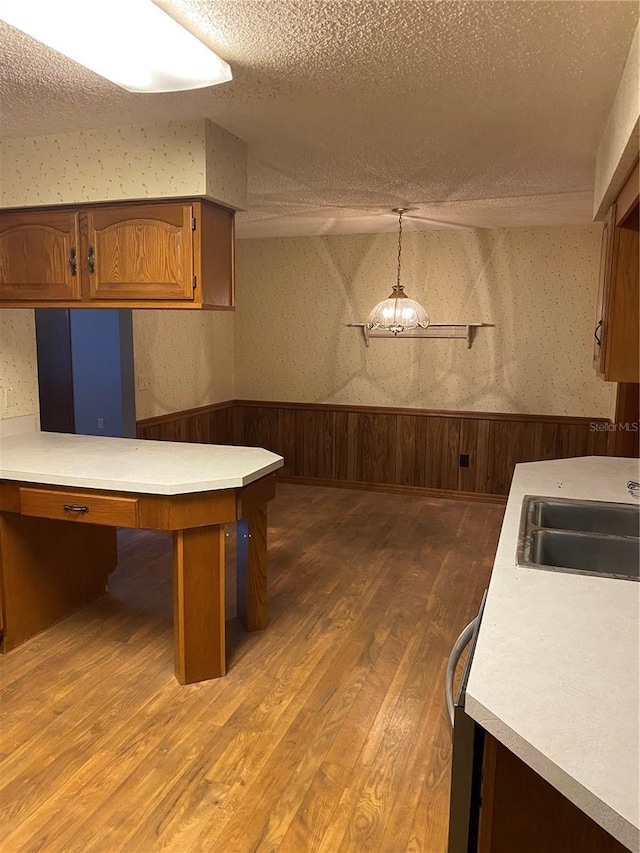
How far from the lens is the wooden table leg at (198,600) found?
254 cm

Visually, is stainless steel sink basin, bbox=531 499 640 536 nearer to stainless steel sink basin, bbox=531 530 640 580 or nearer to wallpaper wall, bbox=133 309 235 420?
stainless steel sink basin, bbox=531 530 640 580

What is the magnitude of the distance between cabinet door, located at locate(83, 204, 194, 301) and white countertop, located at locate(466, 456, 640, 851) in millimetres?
1801

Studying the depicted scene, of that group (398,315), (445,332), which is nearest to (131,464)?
(398,315)

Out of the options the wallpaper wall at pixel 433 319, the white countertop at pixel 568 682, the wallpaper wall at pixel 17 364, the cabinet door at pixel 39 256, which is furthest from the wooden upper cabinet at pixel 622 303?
the wallpaper wall at pixel 433 319

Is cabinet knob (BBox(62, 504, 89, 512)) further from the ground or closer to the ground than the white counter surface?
closer to the ground

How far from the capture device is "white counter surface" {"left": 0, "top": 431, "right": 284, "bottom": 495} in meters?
2.47

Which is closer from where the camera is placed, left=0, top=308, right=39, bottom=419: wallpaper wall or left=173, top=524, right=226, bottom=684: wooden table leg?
left=173, top=524, right=226, bottom=684: wooden table leg

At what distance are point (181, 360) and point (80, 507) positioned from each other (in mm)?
2990

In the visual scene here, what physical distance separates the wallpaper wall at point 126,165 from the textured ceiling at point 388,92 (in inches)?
2.7

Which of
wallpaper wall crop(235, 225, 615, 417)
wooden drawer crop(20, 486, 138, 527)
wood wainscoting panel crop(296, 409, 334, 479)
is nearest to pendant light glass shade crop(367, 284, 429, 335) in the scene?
wallpaper wall crop(235, 225, 615, 417)

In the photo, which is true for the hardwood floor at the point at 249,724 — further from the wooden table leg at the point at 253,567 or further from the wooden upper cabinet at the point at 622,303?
the wooden upper cabinet at the point at 622,303

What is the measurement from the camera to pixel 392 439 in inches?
227

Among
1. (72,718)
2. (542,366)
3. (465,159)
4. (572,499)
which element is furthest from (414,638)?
(542,366)

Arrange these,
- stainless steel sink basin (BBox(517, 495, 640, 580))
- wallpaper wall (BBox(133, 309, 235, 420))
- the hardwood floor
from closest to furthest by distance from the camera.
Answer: the hardwood floor < stainless steel sink basin (BBox(517, 495, 640, 580)) < wallpaper wall (BBox(133, 309, 235, 420))
